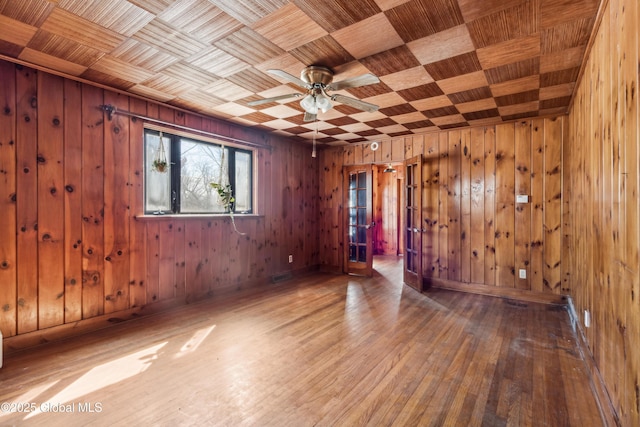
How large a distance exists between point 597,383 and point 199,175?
448cm

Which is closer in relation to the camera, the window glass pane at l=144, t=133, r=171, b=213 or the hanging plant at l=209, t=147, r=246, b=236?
the window glass pane at l=144, t=133, r=171, b=213

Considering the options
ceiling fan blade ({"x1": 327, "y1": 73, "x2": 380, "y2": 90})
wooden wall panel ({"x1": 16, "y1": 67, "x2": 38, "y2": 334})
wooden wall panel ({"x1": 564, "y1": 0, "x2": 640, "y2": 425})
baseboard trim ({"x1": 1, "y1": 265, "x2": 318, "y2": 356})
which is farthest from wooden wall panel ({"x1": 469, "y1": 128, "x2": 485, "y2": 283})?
wooden wall panel ({"x1": 16, "y1": 67, "x2": 38, "y2": 334})

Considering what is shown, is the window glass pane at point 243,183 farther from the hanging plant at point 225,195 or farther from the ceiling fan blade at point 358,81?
the ceiling fan blade at point 358,81

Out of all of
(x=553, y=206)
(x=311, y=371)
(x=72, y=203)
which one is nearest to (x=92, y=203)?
(x=72, y=203)

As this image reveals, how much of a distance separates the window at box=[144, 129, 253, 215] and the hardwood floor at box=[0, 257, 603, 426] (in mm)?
1403

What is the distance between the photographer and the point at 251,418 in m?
1.76

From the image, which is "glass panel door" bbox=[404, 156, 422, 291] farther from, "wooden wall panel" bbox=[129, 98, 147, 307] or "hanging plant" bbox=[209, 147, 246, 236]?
"wooden wall panel" bbox=[129, 98, 147, 307]

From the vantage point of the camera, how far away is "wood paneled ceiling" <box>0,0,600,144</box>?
1.93 meters

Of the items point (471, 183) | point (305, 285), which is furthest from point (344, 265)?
point (471, 183)

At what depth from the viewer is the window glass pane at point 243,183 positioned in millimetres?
4703

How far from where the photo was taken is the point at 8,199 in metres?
2.57

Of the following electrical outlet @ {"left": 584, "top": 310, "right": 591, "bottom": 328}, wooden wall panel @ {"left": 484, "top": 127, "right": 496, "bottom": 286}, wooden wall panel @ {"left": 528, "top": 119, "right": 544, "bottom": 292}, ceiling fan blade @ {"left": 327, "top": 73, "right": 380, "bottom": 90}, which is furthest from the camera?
wooden wall panel @ {"left": 484, "top": 127, "right": 496, "bottom": 286}

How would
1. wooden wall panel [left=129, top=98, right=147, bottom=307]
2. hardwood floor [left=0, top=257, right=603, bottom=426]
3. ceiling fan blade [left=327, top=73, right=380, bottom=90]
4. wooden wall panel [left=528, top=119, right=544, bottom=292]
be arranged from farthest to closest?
1. wooden wall panel [left=528, top=119, right=544, bottom=292]
2. wooden wall panel [left=129, top=98, right=147, bottom=307]
3. ceiling fan blade [left=327, top=73, right=380, bottom=90]
4. hardwood floor [left=0, top=257, right=603, bottom=426]

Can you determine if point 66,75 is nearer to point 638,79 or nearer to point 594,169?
point 638,79
